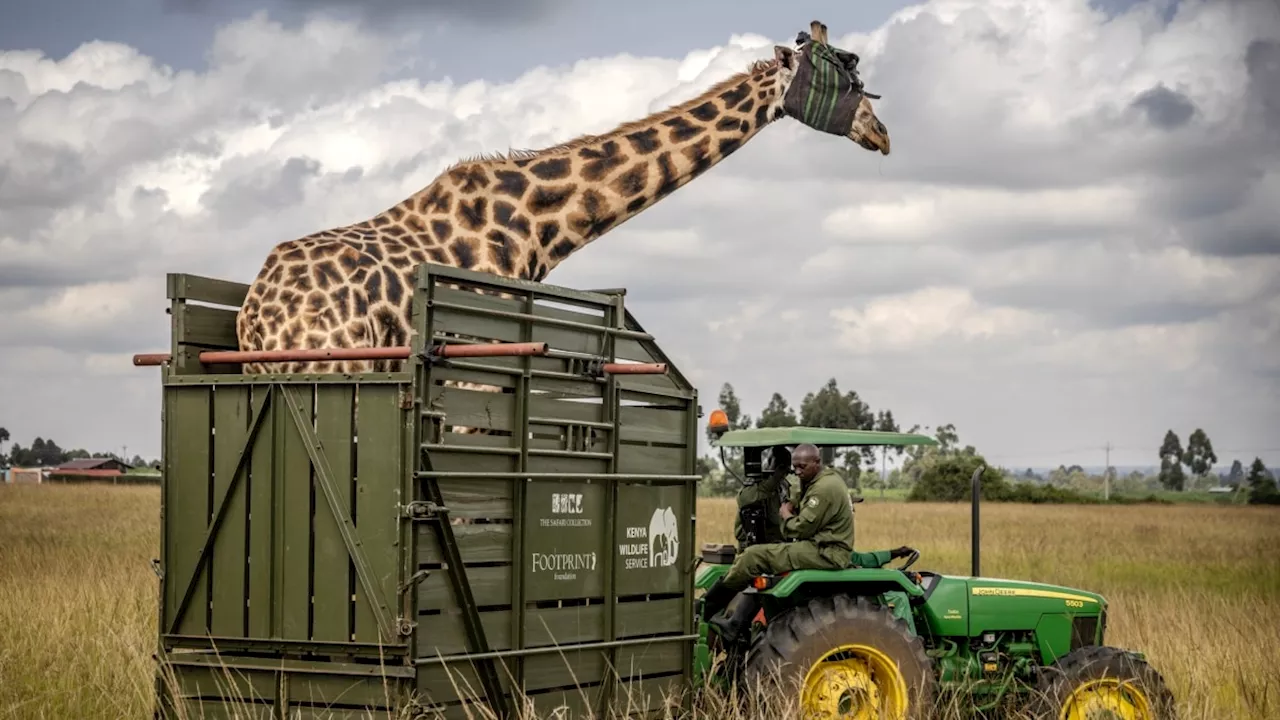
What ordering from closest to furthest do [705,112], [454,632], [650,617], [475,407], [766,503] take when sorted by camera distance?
[454,632]
[475,407]
[650,617]
[766,503]
[705,112]

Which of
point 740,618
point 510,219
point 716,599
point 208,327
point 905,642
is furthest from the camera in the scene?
point 510,219

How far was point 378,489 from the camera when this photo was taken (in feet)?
22.0

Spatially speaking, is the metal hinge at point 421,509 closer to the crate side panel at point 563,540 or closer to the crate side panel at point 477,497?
the crate side panel at point 477,497

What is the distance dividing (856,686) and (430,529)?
2.80 meters

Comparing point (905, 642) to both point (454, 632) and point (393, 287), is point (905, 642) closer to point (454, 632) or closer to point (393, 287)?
point (454, 632)

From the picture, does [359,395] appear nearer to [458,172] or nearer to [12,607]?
[458,172]

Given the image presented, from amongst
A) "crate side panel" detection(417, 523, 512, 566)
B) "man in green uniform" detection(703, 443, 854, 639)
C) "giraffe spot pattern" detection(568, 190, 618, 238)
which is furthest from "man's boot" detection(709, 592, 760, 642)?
"giraffe spot pattern" detection(568, 190, 618, 238)

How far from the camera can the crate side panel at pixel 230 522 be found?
7.14 meters

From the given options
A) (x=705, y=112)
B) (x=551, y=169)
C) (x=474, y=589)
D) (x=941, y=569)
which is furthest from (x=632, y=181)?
(x=941, y=569)

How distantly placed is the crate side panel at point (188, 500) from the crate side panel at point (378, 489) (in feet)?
3.28

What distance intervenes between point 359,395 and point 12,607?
7.21 meters

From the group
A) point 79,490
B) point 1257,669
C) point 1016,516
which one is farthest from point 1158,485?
point 1257,669

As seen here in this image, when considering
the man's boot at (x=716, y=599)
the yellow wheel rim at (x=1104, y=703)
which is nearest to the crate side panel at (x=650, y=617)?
the man's boot at (x=716, y=599)

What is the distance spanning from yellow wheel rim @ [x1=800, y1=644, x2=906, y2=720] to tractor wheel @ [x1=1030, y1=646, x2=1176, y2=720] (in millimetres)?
1102
